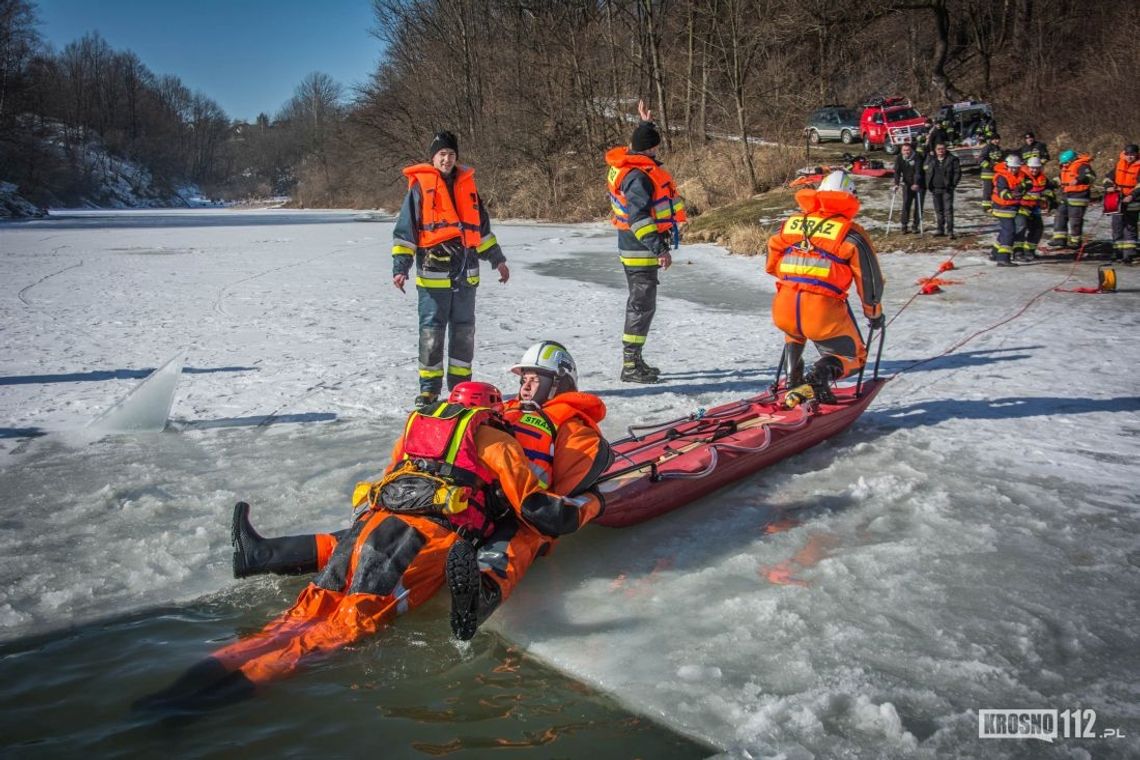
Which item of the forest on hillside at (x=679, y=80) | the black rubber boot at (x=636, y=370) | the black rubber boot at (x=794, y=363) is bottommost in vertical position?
the black rubber boot at (x=636, y=370)

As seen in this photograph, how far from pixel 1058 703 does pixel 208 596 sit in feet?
11.3

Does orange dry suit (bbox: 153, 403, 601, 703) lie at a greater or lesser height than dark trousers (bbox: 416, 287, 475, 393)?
lesser

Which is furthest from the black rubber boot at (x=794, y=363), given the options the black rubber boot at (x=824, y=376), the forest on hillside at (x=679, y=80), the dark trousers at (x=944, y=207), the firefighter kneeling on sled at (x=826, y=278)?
the forest on hillside at (x=679, y=80)

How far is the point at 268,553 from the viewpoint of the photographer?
12.1ft

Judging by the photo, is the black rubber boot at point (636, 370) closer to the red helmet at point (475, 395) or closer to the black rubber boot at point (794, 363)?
the black rubber boot at point (794, 363)

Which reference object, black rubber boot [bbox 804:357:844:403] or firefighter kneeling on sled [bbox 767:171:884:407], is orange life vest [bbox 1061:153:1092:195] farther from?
black rubber boot [bbox 804:357:844:403]

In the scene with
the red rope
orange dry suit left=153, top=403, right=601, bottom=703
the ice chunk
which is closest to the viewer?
orange dry suit left=153, top=403, right=601, bottom=703

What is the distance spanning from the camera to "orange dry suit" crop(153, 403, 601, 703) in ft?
10.4

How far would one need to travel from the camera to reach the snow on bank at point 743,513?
3016mm

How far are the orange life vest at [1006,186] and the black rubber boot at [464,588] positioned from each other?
12678 millimetres

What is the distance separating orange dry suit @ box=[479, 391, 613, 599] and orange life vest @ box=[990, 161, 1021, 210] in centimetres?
1140

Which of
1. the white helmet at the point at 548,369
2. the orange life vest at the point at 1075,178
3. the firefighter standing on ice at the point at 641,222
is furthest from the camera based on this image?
the orange life vest at the point at 1075,178

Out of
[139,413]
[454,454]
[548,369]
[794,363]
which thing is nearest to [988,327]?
[794,363]

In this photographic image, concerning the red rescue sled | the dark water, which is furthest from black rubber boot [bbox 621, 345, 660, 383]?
the dark water
